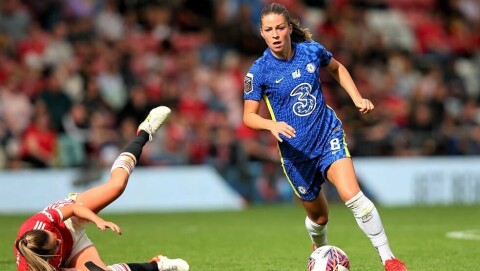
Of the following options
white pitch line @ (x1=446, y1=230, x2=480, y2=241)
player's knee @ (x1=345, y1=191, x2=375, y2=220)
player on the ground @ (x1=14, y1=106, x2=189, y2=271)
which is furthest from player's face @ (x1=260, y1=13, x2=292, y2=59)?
white pitch line @ (x1=446, y1=230, x2=480, y2=241)

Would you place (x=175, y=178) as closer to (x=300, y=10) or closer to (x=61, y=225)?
(x=300, y=10)

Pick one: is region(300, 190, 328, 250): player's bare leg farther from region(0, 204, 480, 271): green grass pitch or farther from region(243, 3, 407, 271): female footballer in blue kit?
region(0, 204, 480, 271): green grass pitch

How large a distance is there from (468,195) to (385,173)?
1.71 metres

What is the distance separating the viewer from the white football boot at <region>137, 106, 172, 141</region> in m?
9.44

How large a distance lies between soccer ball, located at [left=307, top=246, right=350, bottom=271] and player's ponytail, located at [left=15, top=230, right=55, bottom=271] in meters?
2.14

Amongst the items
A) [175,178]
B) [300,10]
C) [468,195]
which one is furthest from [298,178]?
[300,10]

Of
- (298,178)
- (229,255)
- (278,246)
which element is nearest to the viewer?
(298,178)

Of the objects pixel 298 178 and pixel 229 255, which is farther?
pixel 229 255

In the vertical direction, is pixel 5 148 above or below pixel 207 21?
below

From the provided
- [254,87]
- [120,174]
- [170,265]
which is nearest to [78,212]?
[120,174]

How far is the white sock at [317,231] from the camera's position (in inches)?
371

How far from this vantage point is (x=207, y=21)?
22562mm

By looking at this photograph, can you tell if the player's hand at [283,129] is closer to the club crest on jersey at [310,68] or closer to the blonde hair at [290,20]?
the club crest on jersey at [310,68]

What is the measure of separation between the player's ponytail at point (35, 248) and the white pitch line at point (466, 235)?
6392 millimetres
